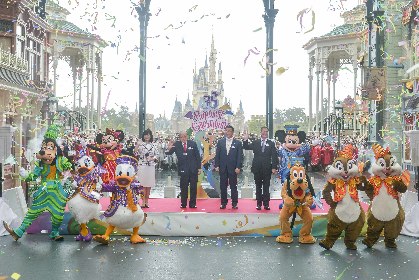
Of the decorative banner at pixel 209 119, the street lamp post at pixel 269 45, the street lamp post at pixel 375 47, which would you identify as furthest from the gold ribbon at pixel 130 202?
the street lamp post at pixel 375 47

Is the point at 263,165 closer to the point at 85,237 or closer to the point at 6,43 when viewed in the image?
the point at 85,237

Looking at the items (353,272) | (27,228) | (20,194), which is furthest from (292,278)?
(20,194)

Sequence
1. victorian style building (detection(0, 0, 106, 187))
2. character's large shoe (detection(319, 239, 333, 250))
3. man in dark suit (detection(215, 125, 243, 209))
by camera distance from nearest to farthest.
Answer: character's large shoe (detection(319, 239, 333, 250)) < man in dark suit (detection(215, 125, 243, 209)) < victorian style building (detection(0, 0, 106, 187))

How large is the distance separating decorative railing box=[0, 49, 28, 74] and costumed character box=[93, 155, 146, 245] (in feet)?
37.8

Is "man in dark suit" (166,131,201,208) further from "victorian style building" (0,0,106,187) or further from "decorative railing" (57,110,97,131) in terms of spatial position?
"decorative railing" (57,110,97,131)

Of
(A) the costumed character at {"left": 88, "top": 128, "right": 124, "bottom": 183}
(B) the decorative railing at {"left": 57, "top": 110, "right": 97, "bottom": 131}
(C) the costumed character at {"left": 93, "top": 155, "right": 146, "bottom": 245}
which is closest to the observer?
(C) the costumed character at {"left": 93, "top": 155, "right": 146, "bottom": 245}

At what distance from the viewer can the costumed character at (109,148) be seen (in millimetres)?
9164

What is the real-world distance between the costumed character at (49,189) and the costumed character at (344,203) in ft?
A: 12.9

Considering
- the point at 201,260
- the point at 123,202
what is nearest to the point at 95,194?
the point at 123,202

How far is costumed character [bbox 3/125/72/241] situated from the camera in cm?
836

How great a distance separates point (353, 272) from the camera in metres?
6.59

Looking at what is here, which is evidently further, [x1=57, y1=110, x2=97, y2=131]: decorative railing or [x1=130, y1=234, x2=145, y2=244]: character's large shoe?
[x1=57, y1=110, x2=97, y2=131]: decorative railing

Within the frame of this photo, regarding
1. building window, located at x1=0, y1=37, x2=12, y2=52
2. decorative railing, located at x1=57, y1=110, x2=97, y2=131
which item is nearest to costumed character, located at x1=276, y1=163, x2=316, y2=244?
building window, located at x1=0, y1=37, x2=12, y2=52

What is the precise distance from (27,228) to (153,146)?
277 cm
